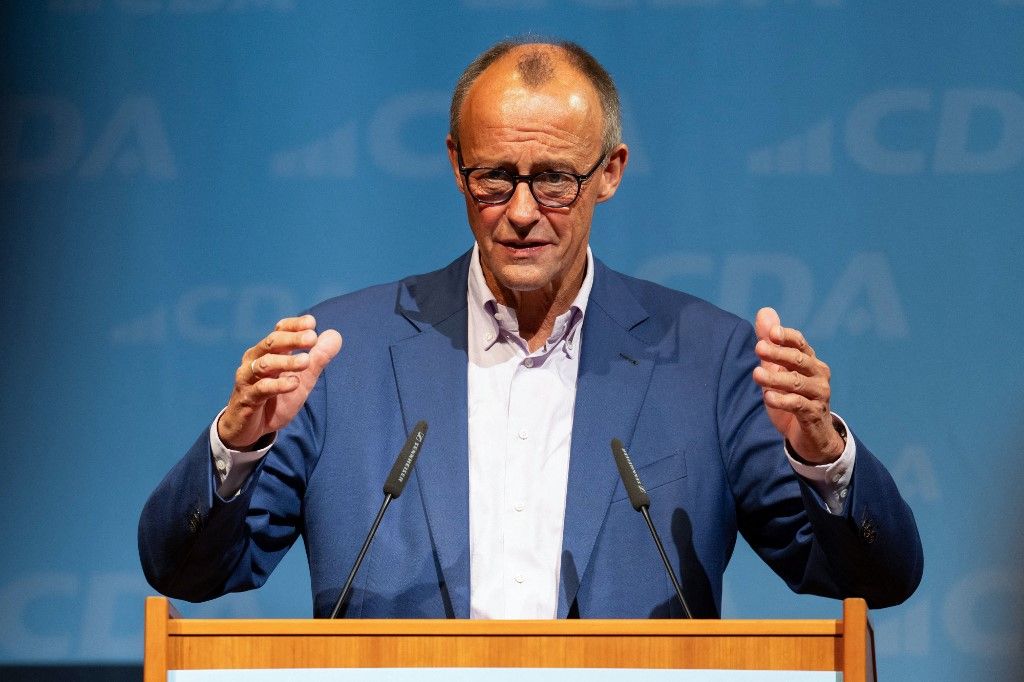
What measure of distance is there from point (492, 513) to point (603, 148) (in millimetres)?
663

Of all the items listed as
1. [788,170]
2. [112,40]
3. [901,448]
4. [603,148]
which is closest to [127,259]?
[112,40]

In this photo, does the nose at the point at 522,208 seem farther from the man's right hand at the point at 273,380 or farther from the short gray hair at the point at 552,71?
the man's right hand at the point at 273,380

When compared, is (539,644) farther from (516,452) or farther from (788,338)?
(516,452)

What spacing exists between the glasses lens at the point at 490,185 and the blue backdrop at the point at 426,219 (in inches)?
31.3

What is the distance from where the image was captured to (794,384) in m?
2.06

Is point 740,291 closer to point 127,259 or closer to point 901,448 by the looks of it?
point 901,448

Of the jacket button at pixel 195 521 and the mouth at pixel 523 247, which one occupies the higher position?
the mouth at pixel 523 247

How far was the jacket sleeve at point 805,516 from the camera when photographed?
7.24 feet

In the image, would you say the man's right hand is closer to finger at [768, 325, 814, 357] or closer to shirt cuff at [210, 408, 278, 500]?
shirt cuff at [210, 408, 278, 500]

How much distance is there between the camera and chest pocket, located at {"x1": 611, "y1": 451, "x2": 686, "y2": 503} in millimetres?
2504

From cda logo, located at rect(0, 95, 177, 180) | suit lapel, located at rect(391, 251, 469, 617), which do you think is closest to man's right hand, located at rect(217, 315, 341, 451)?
suit lapel, located at rect(391, 251, 469, 617)

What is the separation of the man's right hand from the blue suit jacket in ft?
0.30

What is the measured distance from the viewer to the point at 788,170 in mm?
3324

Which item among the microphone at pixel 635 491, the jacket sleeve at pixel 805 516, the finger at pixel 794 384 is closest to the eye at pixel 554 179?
the jacket sleeve at pixel 805 516
